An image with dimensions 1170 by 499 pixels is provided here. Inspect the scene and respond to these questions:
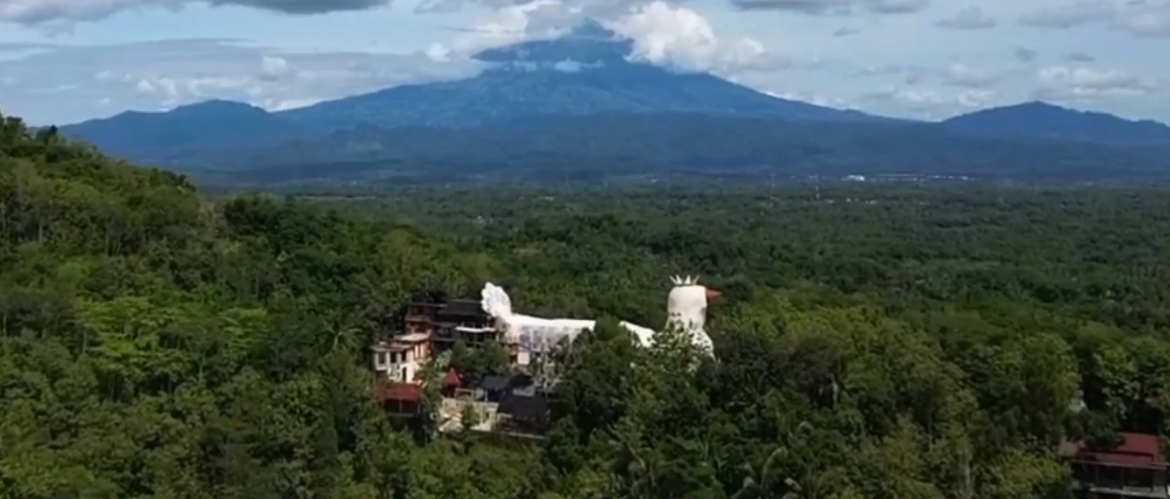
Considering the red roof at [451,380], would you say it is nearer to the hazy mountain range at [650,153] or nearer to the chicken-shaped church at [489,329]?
the chicken-shaped church at [489,329]

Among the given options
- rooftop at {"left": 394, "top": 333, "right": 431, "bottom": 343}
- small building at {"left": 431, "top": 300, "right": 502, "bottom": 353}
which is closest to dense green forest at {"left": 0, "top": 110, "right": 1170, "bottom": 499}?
rooftop at {"left": 394, "top": 333, "right": 431, "bottom": 343}

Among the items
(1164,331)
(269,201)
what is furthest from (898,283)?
(269,201)

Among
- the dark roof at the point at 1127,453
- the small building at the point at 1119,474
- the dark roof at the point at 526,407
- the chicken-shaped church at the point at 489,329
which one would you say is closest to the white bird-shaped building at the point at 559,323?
the chicken-shaped church at the point at 489,329

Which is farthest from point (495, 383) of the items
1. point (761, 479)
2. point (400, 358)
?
point (761, 479)

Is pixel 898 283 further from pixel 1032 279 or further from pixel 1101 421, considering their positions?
pixel 1101 421

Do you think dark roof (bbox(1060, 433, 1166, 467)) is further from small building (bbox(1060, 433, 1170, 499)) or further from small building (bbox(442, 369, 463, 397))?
small building (bbox(442, 369, 463, 397))
